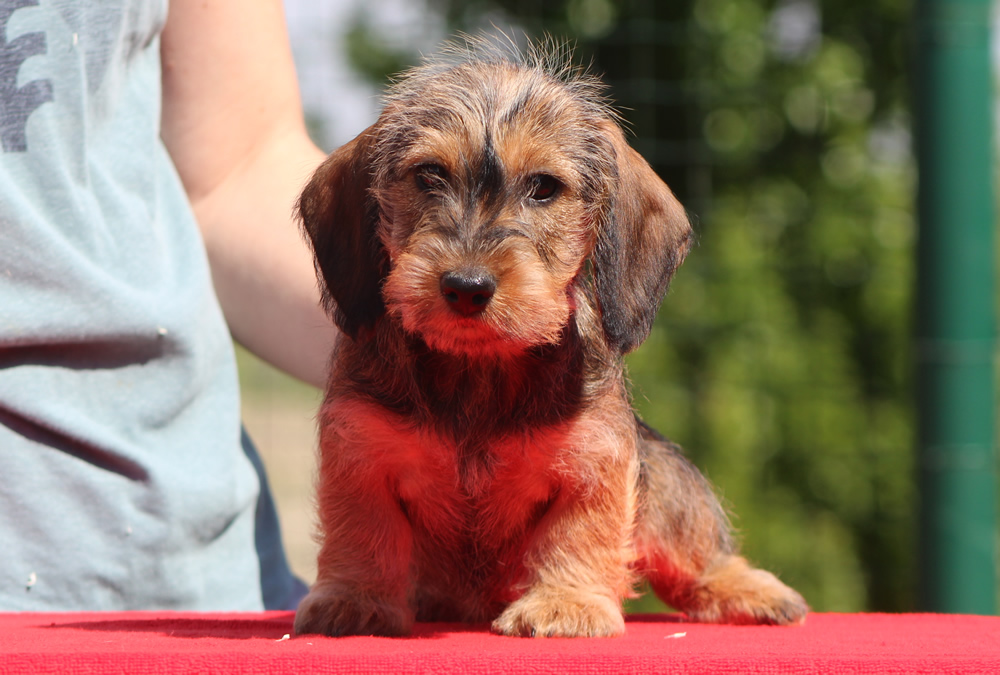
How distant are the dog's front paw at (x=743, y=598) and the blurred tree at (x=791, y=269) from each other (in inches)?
161

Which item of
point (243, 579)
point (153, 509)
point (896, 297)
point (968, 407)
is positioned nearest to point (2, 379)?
point (153, 509)

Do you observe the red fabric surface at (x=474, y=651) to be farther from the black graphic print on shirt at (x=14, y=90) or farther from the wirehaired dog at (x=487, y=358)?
the black graphic print on shirt at (x=14, y=90)

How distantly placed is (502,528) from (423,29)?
573 centimetres

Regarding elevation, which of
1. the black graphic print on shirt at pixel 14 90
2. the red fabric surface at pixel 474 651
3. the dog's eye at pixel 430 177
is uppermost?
the black graphic print on shirt at pixel 14 90

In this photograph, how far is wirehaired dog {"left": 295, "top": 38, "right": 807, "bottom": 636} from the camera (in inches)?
87.4

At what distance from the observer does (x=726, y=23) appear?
7.32 m

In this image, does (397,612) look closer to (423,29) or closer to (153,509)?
(153,509)

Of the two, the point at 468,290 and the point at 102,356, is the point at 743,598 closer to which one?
the point at 468,290

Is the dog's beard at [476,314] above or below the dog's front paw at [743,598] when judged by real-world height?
above

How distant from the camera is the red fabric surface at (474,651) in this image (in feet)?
5.89

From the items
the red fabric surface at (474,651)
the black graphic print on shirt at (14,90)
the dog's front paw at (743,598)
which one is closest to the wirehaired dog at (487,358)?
the red fabric surface at (474,651)

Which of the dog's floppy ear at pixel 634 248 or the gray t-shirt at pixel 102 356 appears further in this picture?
the gray t-shirt at pixel 102 356

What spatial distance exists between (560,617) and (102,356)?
1321 millimetres

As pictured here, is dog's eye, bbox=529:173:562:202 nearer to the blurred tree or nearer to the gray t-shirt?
the gray t-shirt
